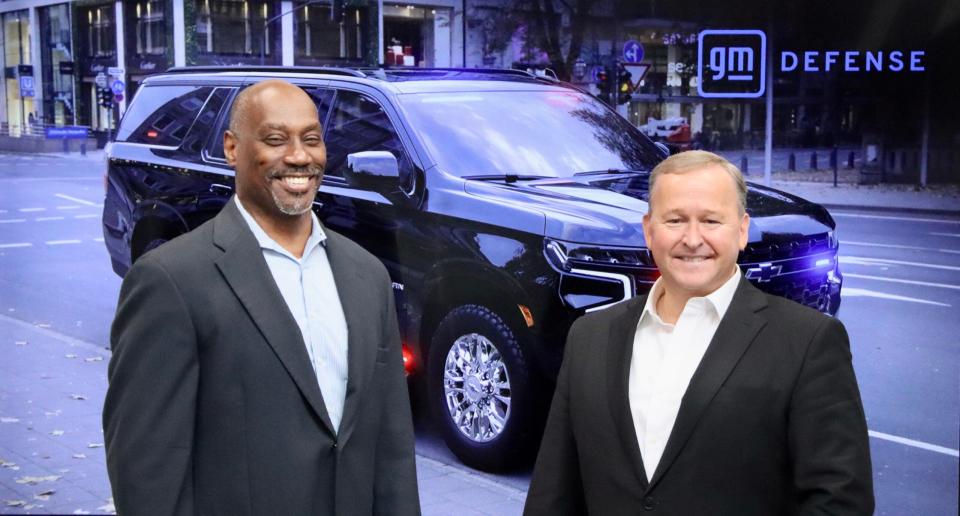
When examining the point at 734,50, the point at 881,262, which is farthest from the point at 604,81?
the point at 881,262

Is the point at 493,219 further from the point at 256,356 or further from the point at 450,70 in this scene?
the point at 256,356

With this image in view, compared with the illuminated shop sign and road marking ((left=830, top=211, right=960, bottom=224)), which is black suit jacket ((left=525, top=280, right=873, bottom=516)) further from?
road marking ((left=830, top=211, right=960, bottom=224))

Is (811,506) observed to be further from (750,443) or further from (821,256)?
(821,256)

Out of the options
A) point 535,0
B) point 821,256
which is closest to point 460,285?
point 821,256

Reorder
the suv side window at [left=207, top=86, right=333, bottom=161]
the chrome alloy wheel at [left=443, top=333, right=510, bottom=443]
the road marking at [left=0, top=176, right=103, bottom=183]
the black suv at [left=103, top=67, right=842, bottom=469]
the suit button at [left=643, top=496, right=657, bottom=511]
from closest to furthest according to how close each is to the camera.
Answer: the suit button at [left=643, top=496, right=657, bottom=511]
the black suv at [left=103, top=67, right=842, bottom=469]
the chrome alloy wheel at [left=443, top=333, right=510, bottom=443]
the suv side window at [left=207, top=86, right=333, bottom=161]
the road marking at [left=0, top=176, right=103, bottom=183]

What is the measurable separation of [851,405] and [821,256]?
4.10m

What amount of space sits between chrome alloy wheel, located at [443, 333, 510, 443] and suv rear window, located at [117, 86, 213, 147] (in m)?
3.46

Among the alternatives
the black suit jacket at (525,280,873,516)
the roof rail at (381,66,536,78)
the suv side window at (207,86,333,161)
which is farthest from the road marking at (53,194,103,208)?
the black suit jacket at (525,280,873,516)

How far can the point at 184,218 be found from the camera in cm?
834

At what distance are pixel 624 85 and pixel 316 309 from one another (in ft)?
70.4

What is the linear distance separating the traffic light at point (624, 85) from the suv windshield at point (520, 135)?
16.2 meters

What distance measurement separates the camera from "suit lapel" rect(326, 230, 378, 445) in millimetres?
2680

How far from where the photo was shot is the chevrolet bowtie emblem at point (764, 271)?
5.80 m

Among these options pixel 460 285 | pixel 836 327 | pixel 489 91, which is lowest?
pixel 460 285
